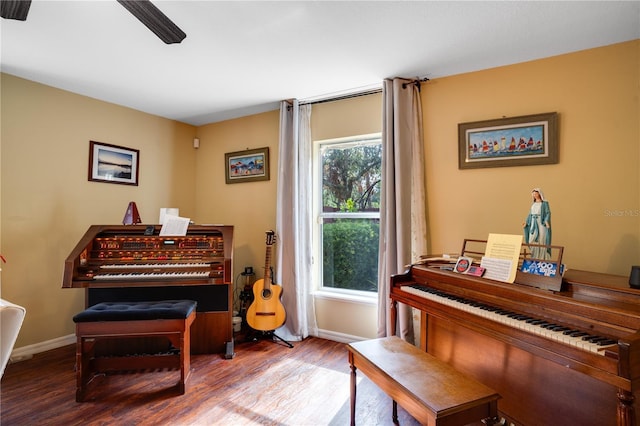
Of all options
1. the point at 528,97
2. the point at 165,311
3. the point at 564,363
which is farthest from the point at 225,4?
the point at 564,363

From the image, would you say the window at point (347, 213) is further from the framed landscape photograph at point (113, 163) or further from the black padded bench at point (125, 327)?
the framed landscape photograph at point (113, 163)

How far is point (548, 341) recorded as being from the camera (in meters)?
1.31

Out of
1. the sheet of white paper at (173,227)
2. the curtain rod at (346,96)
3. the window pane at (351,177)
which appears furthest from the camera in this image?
the window pane at (351,177)

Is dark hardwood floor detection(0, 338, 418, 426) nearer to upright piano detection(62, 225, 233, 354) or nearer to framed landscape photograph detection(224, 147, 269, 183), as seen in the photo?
upright piano detection(62, 225, 233, 354)

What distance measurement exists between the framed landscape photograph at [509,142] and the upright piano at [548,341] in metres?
0.98

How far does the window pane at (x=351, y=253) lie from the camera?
3.21m

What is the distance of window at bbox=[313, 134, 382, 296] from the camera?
3.21m

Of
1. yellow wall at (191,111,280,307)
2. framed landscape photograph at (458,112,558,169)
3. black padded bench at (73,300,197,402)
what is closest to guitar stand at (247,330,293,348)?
yellow wall at (191,111,280,307)

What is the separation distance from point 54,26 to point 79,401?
2.40m

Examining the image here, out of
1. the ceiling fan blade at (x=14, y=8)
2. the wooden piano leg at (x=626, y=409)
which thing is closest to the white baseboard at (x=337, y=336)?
the wooden piano leg at (x=626, y=409)

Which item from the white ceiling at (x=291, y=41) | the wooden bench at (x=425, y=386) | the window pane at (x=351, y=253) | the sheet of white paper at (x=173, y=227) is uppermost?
the white ceiling at (x=291, y=41)

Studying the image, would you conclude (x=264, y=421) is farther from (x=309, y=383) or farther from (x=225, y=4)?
(x=225, y=4)

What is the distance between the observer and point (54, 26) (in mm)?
2023

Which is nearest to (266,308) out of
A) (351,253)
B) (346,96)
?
(351,253)
